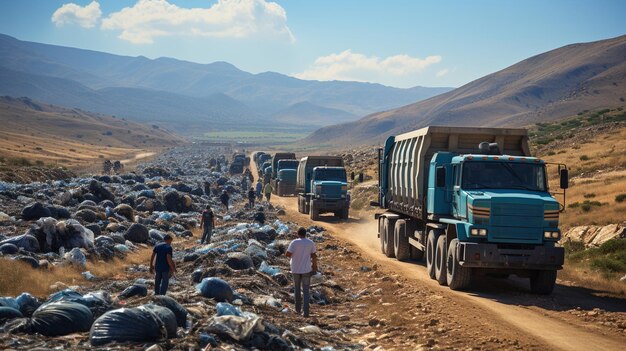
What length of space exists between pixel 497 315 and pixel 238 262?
590cm

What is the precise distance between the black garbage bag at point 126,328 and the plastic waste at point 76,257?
27.5ft

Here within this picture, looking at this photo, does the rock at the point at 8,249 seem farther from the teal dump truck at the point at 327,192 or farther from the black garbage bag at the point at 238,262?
the teal dump truck at the point at 327,192

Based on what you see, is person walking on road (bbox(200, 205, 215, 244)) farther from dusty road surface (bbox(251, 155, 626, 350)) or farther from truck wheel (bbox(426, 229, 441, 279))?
truck wheel (bbox(426, 229, 441, 279))

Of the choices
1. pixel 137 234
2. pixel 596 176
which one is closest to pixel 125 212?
pixel 137 234

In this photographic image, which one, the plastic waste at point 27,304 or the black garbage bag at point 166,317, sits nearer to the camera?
the black garbage bag at point 166,317

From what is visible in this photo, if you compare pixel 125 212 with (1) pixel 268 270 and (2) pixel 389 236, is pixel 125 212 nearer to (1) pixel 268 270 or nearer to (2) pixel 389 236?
(2) pixel 389 236

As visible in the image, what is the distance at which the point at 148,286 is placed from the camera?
13.6m

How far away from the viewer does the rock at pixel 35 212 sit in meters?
21.2

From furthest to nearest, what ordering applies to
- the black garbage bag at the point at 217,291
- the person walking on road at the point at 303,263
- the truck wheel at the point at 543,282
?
the truck wheel at the point at 543,282 < the person walking on road at the point at 303,263 < the black garbage bag at the point at 217,291

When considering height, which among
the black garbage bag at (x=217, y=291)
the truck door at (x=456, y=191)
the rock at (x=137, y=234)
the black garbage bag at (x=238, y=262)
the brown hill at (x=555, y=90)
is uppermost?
the brown hill at (x=555, y=90)

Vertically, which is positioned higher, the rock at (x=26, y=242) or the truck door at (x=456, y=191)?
the truck door at (x=456, y=191)

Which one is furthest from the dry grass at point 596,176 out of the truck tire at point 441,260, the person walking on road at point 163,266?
the person walking on road at point 163,266

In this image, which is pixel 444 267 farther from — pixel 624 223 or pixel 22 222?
pixel 22 222

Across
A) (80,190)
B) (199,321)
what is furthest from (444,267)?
(80,190)
